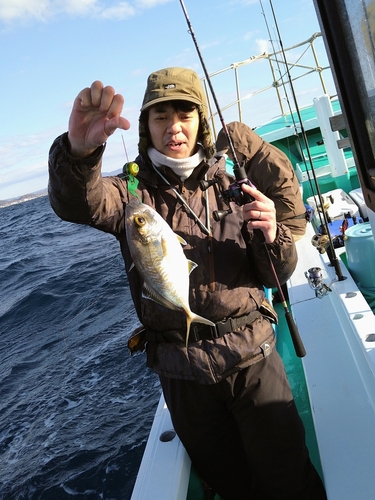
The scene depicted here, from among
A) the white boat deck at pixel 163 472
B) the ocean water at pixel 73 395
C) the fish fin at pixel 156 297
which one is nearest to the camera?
the fish fin at pixel 156 297

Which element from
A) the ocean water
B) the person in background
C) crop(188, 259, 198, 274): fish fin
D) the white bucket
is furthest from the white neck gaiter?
the ocean water

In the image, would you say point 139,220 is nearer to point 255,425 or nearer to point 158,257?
point 158,257

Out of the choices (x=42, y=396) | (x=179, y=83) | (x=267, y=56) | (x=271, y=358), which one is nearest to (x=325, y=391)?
(x=271, y=358)

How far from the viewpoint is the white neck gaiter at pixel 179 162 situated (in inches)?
93.1

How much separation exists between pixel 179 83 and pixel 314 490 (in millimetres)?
2289

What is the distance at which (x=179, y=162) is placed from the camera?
236 centimetres

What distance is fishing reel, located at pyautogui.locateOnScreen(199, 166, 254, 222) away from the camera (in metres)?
2.26

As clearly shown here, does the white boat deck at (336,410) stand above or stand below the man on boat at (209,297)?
below

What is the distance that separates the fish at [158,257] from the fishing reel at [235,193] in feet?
0.95

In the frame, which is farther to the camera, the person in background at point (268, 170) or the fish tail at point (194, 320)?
the person in background at point (268, 170)

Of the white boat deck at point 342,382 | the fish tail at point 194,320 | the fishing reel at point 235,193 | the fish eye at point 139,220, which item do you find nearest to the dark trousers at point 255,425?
the white boat deck at point 342,382

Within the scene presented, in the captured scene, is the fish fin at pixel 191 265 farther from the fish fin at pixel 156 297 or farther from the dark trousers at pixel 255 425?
the dark trousers at pixel 255 425

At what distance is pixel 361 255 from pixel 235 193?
8.55 ft

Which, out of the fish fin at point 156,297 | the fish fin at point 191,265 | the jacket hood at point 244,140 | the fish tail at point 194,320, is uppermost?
the jacket hood at point 244,140
